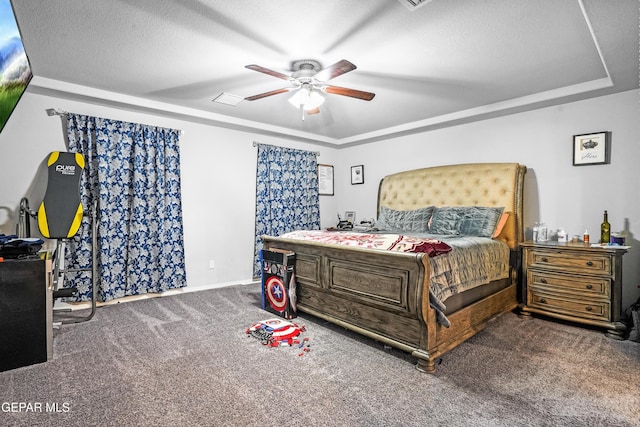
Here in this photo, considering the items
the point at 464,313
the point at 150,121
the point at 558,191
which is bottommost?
the point at 464,313

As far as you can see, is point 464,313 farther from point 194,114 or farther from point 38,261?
point 194,114

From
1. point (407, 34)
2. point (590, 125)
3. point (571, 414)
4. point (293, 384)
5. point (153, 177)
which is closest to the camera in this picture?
point (571, 414)

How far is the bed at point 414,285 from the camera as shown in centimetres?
223

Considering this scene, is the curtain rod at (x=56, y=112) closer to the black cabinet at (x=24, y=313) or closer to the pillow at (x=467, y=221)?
the black cabinet at (x=24, y=313)

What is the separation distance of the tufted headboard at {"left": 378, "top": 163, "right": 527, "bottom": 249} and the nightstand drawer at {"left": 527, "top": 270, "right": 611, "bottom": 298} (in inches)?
19.2

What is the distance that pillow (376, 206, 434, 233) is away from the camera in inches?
163

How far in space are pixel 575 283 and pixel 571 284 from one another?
0.03 meters

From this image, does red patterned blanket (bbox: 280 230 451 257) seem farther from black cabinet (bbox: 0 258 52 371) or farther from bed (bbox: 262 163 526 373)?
black cabinet (bbox: 0 258 52 371)

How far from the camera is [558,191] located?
3625 millimetres

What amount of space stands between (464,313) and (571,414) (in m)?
0.92

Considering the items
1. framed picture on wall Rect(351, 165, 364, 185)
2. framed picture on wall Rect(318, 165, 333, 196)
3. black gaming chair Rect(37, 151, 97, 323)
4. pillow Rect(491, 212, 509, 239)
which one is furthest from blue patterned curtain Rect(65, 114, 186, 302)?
pillow Rect(491, 212, 509, 239)

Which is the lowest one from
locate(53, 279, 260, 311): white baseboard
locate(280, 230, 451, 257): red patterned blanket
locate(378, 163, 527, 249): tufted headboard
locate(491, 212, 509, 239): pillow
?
locate(53, 279, 260, 311): white baseboard

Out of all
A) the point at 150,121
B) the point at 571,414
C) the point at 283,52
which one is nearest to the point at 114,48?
the point at 283,52

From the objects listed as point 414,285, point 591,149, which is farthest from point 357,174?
point 414,285
